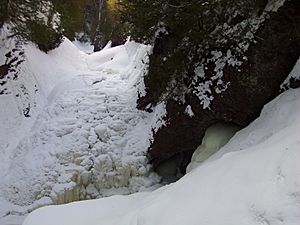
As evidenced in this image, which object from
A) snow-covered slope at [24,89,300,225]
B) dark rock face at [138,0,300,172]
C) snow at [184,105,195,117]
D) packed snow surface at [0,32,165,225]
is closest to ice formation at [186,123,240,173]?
dark rock face at [138,0,300,172]

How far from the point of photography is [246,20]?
665cm

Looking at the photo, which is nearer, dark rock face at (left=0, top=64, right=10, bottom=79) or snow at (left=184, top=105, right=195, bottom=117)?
snow at (left=184, top=105, right=195, bottom=117)

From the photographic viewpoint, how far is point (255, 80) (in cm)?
665

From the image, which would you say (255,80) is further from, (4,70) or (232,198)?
(4,70)

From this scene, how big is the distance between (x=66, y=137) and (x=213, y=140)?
412cm

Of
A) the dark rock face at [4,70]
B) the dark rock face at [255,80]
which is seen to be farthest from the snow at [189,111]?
the dark rock face at [4,70]

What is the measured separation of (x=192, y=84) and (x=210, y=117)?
0.74 metres

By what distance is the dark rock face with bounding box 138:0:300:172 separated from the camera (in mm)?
6230

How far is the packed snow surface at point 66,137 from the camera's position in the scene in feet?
29.0

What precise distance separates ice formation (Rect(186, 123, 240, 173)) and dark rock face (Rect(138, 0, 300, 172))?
18 cm

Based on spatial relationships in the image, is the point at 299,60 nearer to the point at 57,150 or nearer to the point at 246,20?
the point at 246,20

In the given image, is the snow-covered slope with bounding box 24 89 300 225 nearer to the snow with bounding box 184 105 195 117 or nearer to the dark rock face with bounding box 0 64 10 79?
the snow with bounding box 184 105 195 117

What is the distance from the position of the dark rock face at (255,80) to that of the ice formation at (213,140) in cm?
18

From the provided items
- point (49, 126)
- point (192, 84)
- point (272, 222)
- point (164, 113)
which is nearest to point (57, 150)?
point (49, 126)
